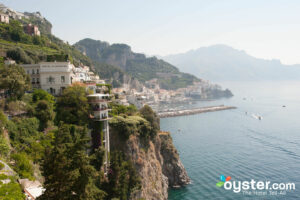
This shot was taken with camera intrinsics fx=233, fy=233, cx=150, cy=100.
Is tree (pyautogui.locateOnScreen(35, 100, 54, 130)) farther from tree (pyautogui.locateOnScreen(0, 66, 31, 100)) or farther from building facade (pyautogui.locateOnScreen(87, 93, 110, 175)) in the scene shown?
building facade (pyautogui.locateOnScreen(87, 93, 110, 175))

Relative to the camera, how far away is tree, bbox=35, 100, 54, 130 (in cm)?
2105

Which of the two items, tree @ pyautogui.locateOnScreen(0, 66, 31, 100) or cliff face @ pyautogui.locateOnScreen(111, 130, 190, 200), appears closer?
tree @ pyautogui.locateOnScreen(0, 66, 31, 100)

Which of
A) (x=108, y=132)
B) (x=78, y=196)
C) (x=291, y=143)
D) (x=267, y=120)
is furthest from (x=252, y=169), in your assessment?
(x=267, y=120)

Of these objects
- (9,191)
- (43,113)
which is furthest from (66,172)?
(43,113)

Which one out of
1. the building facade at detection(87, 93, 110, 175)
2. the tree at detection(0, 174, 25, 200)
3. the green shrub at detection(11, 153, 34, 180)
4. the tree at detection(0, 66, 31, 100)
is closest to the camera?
the tree at detection(0, 174, 25, 200)

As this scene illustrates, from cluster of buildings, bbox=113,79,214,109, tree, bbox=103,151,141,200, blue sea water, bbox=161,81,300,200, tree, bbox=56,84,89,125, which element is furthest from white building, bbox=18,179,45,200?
cluster of buildings, bbox=113,79,214,109

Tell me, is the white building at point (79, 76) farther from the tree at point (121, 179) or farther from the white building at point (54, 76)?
the tree at point (121, 179)

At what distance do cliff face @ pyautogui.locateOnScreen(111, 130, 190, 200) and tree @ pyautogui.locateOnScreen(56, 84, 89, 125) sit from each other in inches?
176

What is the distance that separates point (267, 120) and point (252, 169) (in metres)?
48.1

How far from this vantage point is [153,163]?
29.7 meters

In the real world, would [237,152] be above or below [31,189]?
below

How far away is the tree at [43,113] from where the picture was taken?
21047mm

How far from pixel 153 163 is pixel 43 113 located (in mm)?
14923

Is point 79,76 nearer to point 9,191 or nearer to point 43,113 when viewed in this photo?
point 43,113
